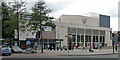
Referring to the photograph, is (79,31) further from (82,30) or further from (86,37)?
(86,37)

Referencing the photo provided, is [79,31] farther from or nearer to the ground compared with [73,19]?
nearer to the ground

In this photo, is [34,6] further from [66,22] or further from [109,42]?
[109,42]

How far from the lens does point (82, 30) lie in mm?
83500

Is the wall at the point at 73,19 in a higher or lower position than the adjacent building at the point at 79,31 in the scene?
higher

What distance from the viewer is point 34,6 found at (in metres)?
37.3

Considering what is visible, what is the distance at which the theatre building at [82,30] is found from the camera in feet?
247

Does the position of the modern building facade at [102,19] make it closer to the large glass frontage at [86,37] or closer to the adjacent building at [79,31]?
the adjacent building at [79,31]

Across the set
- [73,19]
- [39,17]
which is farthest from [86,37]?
[39,17]

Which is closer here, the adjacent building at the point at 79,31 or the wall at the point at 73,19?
the adjacent building at the point at 79,31

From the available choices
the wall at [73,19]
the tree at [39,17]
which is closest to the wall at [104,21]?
the wall at [73,19]

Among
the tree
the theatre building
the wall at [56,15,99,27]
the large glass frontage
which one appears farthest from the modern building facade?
the tree

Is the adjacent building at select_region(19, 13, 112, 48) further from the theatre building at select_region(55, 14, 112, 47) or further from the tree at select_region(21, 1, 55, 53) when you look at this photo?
the tree at select_region(21, 1, 55, 53)

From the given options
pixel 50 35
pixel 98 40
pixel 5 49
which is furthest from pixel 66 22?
pixel 5 49

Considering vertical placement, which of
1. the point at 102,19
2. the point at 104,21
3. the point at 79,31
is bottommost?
the point at 79,31
